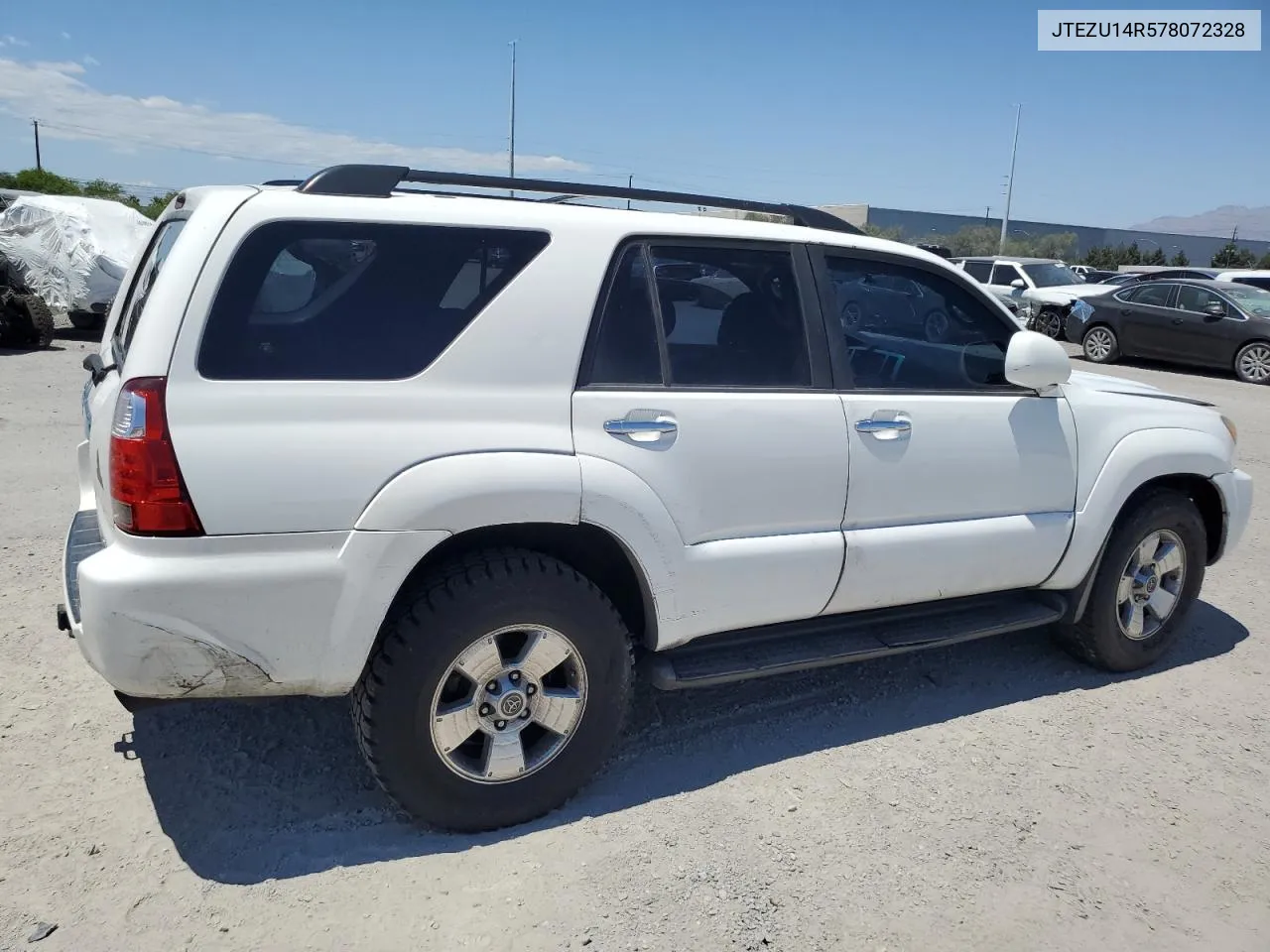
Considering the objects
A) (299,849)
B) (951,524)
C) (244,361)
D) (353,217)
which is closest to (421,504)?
(244,361)

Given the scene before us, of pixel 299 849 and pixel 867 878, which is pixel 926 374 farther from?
pixel 299 849

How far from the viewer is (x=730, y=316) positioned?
339 cm

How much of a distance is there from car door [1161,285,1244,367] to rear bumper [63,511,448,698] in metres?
16.1

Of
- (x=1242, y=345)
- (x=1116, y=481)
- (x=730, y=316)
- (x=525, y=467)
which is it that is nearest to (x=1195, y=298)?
(x=1242, y=345)

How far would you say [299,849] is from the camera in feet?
9.25

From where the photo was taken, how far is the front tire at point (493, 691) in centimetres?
269

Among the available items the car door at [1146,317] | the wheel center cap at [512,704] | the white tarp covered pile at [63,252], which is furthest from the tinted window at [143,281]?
the car door at [1146,317]

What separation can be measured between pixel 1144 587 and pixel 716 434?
2.43 m

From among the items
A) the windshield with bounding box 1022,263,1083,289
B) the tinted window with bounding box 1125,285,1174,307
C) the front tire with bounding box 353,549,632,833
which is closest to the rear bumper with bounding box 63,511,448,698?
the front tire with bounding box 353,549,632,833

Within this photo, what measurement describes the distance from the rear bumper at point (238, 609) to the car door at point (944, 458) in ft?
5.23

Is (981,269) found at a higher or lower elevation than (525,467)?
higher

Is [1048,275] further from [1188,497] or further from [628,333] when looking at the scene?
[628,333]

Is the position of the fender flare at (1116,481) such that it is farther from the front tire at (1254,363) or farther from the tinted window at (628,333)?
the front tire at (1254,363)

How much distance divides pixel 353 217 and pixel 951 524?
2.36 m
